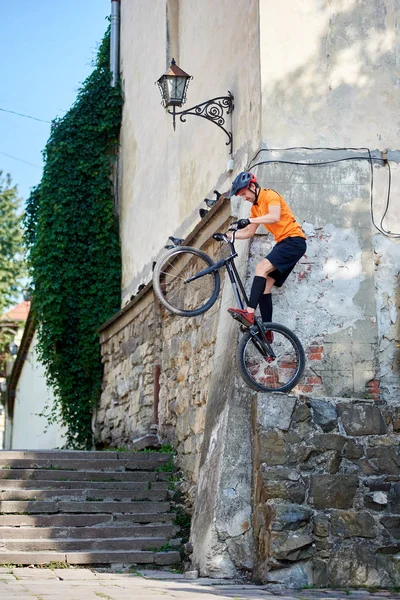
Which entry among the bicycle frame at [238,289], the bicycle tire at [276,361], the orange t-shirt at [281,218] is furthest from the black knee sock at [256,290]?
the orange t-shirt at [281,218]

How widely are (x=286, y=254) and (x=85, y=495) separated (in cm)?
325

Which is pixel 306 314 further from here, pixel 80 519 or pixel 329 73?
pixel 80 519

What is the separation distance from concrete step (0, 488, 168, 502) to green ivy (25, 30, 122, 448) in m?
6.33

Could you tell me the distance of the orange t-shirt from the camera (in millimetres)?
8477

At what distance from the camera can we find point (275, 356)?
334 inches

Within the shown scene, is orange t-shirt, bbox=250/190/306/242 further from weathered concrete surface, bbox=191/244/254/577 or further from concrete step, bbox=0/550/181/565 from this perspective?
concrete step, bbox=0/550/181/565

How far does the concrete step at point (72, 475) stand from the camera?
9.96 m

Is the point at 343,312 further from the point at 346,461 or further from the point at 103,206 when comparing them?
the point at 103,206

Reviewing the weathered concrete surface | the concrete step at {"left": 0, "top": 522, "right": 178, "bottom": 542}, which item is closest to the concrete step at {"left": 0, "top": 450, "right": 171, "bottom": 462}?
the concrete step at {"left": 0, "top": 522, "right": 178, "bottom": 542}

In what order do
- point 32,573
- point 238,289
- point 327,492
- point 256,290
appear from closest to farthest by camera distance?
1. point 32,573
2. point 327,492
3. point 256,290
4. point 238,289

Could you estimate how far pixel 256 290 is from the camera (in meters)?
8.37

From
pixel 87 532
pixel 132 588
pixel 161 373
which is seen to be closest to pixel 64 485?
pixel 87 532

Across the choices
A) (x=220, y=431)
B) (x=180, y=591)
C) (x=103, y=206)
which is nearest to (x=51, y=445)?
(x=103, y=206)

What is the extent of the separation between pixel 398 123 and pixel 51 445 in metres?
12.7
